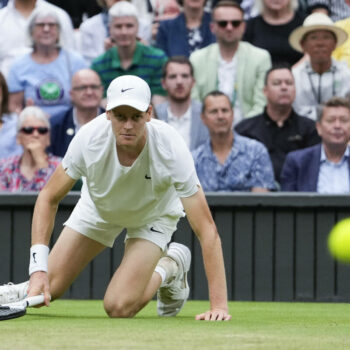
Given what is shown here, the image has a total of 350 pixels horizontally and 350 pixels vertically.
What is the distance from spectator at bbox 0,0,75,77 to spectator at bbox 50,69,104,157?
1.10m

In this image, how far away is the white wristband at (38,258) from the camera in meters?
5.62

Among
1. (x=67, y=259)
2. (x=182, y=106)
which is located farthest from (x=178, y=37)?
(x=67, y=259)

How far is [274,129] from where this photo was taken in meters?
9.52

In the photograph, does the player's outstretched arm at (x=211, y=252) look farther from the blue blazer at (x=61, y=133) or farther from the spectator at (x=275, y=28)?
the spectator at (x=275, y=28)

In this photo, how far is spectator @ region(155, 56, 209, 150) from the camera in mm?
9594

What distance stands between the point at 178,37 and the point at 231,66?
0.94 meters

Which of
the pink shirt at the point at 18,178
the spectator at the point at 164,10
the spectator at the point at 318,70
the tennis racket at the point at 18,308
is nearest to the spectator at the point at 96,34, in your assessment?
the spectator at the point at 164,10

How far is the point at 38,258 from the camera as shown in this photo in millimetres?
5621

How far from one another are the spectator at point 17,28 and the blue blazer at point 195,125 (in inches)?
63.5

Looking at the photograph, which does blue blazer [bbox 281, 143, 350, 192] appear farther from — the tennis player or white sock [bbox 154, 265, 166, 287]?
white sock [bbox 154, 265, 166, 287]

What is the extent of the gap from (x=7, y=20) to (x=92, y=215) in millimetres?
5153

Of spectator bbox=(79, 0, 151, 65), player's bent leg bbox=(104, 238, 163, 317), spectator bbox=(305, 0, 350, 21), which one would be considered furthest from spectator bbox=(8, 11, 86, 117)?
player's bent leg bbox=(104, 238, 163, 317)

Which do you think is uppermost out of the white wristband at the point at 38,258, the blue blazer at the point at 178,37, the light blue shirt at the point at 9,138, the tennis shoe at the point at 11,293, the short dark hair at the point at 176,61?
the blue blazer at the point at 178,37

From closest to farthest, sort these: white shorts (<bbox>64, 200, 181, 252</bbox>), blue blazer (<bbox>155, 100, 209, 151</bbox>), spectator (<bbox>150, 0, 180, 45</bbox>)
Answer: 1. white shorts (<bbox>64, 200, 181, 252</bbox>)
2. blue blazer (<bbox>155, 100, 209, 151</bbox>)
3. spectator (<bbox>150, 0, 180, 45</bbox>)
